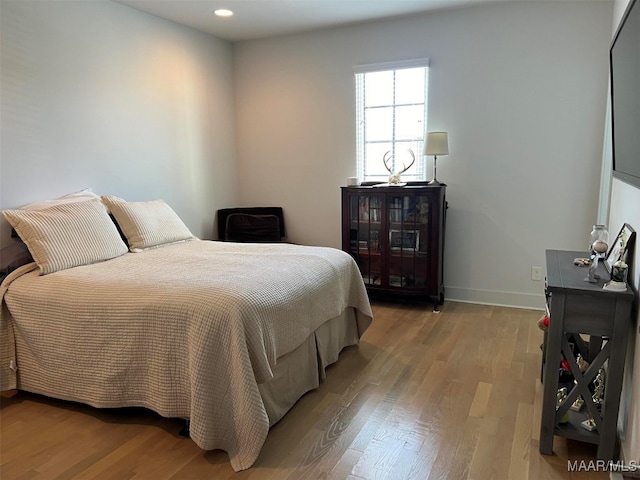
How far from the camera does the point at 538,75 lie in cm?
354

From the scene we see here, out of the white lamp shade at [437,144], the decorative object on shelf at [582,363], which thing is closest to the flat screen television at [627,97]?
the decorative object on shelf at [582,363]

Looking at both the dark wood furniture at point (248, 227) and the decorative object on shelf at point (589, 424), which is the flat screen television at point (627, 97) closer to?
the decorative object on shelf at point (589, 424)

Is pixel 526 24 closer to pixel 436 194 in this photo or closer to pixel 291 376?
pixel 436 194

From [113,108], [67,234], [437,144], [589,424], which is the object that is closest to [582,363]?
→ [589,424]

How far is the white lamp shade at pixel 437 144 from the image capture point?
3668 millimetres

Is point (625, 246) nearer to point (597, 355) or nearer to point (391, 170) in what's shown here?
point (597, 355)

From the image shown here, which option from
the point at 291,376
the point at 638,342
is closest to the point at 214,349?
the point at 291,376

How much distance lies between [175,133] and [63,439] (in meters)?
2.69

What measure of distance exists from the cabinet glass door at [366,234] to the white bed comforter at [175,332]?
135 cm

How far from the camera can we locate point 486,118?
12.3 feet

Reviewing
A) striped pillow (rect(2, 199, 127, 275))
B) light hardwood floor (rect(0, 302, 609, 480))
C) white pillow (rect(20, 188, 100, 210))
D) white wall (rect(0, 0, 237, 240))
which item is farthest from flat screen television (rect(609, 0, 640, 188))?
white wall (rect(0, 0, 237, 240))

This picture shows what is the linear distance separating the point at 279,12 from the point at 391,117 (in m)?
1.32

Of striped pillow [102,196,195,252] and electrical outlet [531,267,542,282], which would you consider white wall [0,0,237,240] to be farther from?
electrical outlet [531,267,542,282]

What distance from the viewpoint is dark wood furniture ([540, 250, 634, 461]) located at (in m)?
1.74
